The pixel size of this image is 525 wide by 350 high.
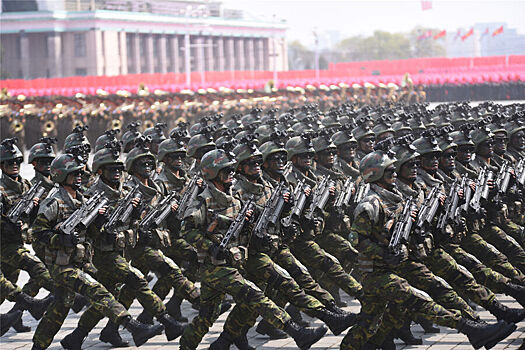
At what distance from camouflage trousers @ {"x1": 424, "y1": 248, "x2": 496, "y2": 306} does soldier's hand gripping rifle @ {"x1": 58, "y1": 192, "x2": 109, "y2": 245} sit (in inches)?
115

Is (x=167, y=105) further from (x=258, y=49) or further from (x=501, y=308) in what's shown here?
(x=258, y=49)

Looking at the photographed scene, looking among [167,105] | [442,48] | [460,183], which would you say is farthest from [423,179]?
[442,48]

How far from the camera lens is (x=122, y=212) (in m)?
9.93

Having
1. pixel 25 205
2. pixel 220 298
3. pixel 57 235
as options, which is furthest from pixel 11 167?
pixel 220 298

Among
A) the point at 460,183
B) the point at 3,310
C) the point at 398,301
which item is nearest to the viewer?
the point at 398,301

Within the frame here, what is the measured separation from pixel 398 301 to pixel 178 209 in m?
3.02

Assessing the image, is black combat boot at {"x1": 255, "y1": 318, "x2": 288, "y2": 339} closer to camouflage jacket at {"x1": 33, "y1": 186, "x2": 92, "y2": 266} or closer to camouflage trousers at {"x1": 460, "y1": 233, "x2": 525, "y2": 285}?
camouflage jacket at {"x1": 33, "y1": 186, "x2": 92, "y2": 266}

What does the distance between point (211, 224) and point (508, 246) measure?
316 centimetres

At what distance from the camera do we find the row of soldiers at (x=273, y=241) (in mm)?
8609

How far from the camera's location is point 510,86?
47125 millimetres

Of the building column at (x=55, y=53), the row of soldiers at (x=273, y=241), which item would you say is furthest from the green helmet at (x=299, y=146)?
the building column at (x=55, y=53)

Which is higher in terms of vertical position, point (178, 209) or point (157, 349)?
point (178, 209)

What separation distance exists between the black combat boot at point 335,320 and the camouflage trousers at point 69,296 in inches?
66.2

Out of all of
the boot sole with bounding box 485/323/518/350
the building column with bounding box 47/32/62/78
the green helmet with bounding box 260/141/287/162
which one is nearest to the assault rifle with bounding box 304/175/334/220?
the green helmet with bounding box 260/141/287/162
